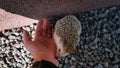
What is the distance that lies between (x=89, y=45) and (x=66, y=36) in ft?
1.45

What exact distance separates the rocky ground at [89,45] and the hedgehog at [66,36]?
288 millimetres

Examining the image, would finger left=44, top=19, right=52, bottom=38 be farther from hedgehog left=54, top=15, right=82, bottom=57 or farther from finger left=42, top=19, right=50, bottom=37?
hedgehog left=54, top=15, right=82, bottom=57

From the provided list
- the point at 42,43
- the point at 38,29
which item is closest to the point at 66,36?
the point at 42,43

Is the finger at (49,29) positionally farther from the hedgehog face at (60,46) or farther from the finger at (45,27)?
the hedgehog face at (60,46)

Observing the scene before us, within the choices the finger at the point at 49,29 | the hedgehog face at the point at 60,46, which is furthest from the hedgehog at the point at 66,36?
the finger at the point at 49,29

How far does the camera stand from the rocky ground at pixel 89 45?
297cm

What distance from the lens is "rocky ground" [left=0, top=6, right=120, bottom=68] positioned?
117 inches

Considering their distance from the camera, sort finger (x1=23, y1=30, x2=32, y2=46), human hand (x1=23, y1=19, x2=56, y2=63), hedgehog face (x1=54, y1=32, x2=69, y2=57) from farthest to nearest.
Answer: finger (x1=23, y1=30, x2=32, y2=46) → human hand (x1=23, y1=19, x2=56, y2=63) → hedgehog face (x1=54, y1=32, x2=69, y2=57)

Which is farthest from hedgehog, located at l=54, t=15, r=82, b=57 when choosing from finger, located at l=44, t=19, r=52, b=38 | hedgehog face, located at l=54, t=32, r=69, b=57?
finger, located at l=44, t=19, r=52, b=38

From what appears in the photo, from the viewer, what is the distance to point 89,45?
10.0 ft

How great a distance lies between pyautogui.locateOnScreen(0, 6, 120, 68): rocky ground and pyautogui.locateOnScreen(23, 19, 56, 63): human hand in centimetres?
20

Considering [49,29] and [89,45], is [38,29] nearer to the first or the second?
[49,29]

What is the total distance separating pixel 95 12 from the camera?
322cm

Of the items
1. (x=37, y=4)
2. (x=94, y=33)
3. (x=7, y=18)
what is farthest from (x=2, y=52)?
(x=94, y=33)
